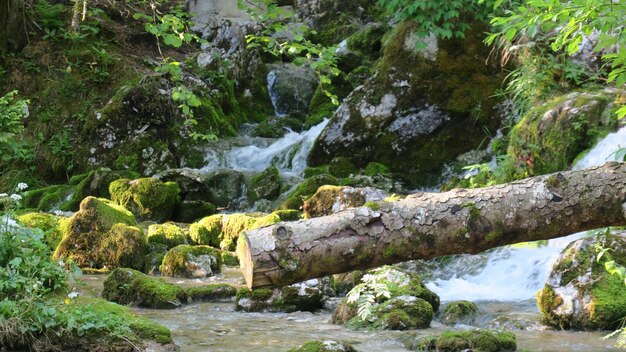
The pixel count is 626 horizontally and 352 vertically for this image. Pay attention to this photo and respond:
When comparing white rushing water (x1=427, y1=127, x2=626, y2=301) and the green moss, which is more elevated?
the green moss

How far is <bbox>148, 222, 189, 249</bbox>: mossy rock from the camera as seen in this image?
10.9 metres

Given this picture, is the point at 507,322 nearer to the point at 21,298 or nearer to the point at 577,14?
the point at 577,14

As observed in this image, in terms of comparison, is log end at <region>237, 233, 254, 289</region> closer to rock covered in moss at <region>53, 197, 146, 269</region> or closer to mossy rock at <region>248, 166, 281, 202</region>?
rock covered in moss at <region>53, 197, 146, 269</region>

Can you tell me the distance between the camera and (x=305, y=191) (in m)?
12.7

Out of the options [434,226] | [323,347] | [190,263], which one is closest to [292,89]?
[190,263]

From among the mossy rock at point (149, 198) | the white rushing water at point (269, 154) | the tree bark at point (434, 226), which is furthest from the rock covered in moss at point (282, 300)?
the white rushing water at point (269, 154)

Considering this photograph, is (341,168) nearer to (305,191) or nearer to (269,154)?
(305,191)

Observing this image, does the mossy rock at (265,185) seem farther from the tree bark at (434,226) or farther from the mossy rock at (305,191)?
the tree bark at (434,226)

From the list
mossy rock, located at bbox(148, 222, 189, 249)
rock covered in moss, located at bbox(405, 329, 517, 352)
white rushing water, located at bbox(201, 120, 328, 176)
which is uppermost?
white rushing water, located at bbox(201, 120, 328, 176)

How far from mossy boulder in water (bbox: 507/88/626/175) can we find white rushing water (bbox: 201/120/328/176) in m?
6.03

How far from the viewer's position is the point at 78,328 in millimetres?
5230

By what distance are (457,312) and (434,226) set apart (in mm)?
4141

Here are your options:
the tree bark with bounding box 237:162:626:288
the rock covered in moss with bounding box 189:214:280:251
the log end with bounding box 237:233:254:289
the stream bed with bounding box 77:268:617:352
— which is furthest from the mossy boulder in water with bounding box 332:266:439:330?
the rock covered in moss with bounding box 189:214:280:251

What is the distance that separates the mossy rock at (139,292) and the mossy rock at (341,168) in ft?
23.5
